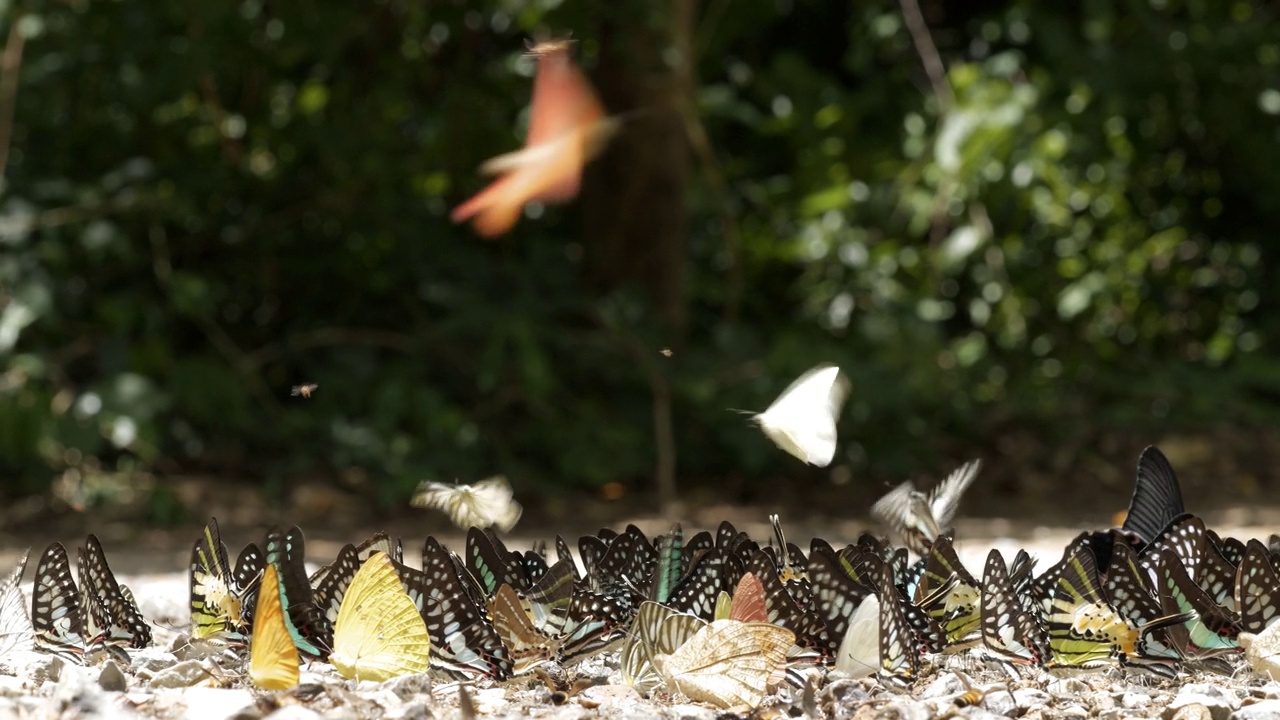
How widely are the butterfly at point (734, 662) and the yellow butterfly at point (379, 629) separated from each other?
1.00 ft

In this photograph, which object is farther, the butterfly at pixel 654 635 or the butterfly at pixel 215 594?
the butterfly at pixel 215 594

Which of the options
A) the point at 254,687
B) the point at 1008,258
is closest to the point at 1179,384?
the point at 1008,258

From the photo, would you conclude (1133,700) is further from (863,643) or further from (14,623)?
(14,623)

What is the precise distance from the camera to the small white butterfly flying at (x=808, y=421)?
171cm

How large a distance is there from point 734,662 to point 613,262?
4740 mm

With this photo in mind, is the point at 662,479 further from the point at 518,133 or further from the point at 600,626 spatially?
the point at 600,626

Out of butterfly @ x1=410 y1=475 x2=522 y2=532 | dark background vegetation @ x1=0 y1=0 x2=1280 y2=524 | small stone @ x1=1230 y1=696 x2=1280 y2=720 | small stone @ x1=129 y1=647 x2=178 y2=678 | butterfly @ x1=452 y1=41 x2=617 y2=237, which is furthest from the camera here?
dark background vegetation @ x1=0 y1=0 x2=1280 y2=524

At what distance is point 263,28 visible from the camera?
221 inches

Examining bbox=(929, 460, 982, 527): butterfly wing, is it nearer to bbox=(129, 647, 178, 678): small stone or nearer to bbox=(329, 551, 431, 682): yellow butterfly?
bbox=(329, 551, 431, 682): yellow butterfly

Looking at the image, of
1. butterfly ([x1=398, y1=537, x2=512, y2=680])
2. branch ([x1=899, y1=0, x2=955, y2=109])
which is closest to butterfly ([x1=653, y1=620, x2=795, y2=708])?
butterfly ([x1=398, y1=537, x2=512, y2=680])

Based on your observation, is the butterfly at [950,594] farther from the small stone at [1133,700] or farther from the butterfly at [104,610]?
the butterfly at [104,610]

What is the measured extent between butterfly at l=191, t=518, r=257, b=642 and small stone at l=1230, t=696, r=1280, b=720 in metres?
1.17

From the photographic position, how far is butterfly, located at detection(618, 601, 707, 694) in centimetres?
155

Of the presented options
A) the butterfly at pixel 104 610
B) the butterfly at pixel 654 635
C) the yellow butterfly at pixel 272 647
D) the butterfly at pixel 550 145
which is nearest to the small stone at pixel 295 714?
the yellow butterfly at pixel 272 647
